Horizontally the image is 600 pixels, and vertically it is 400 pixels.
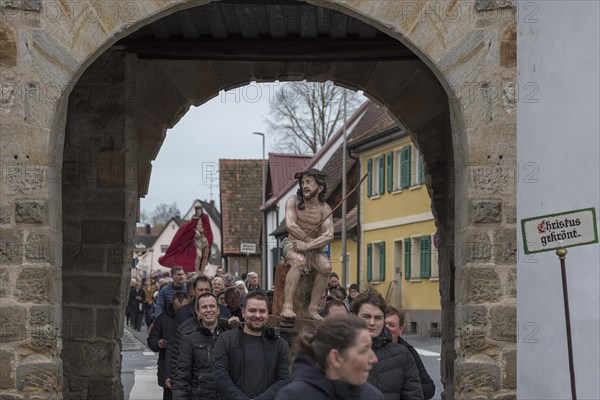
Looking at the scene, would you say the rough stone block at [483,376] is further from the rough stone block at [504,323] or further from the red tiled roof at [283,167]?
the red tiled roof at [283,167]

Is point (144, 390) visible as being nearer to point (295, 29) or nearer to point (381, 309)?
point (295, 29)

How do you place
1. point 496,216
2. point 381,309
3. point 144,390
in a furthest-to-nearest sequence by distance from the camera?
point 144,390 → point 496,216 → point 381,309

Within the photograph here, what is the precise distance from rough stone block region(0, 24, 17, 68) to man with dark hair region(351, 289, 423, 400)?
3.55 meters

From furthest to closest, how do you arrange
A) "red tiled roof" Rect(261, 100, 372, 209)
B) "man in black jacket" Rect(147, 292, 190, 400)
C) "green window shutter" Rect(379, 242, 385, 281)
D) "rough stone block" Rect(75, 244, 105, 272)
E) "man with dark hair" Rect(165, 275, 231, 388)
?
"red tiled roof" Rect(261, 100, 372, 209) → "green window shutter" Rect(379, 242, 385, 281) → "rough stone block" Rect(75, 244, 105, 272) → "man in black jacket" Rect(147, 292, 190, 400) → "man with dark hair" Rect(165, 275, 231, 388)

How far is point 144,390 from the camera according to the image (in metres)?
18.5

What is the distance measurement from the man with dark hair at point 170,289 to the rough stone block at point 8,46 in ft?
21.5

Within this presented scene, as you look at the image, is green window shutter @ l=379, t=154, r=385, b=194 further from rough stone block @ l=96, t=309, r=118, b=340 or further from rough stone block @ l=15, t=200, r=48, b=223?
rough stone block @ l=15, t=200, r=48, b=223

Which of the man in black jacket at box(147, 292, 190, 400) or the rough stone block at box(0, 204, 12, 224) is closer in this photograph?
the rough stone block at box(0, 204, 12, 224)

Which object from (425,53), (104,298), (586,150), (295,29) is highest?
(295,29)

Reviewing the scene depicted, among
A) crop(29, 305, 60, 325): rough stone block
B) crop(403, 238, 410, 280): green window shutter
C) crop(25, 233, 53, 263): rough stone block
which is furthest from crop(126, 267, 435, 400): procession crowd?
crop(403, 238, 410, 280): green window shutter

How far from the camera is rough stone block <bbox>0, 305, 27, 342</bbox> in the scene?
9758mm

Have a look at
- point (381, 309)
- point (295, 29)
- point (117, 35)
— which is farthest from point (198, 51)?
point (381, 309)

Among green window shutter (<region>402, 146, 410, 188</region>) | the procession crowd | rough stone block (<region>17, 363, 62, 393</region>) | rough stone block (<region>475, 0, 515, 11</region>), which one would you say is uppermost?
green window shutter (<region>402, 146, 410, 188</region>)

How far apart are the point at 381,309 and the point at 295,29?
6436 mm
